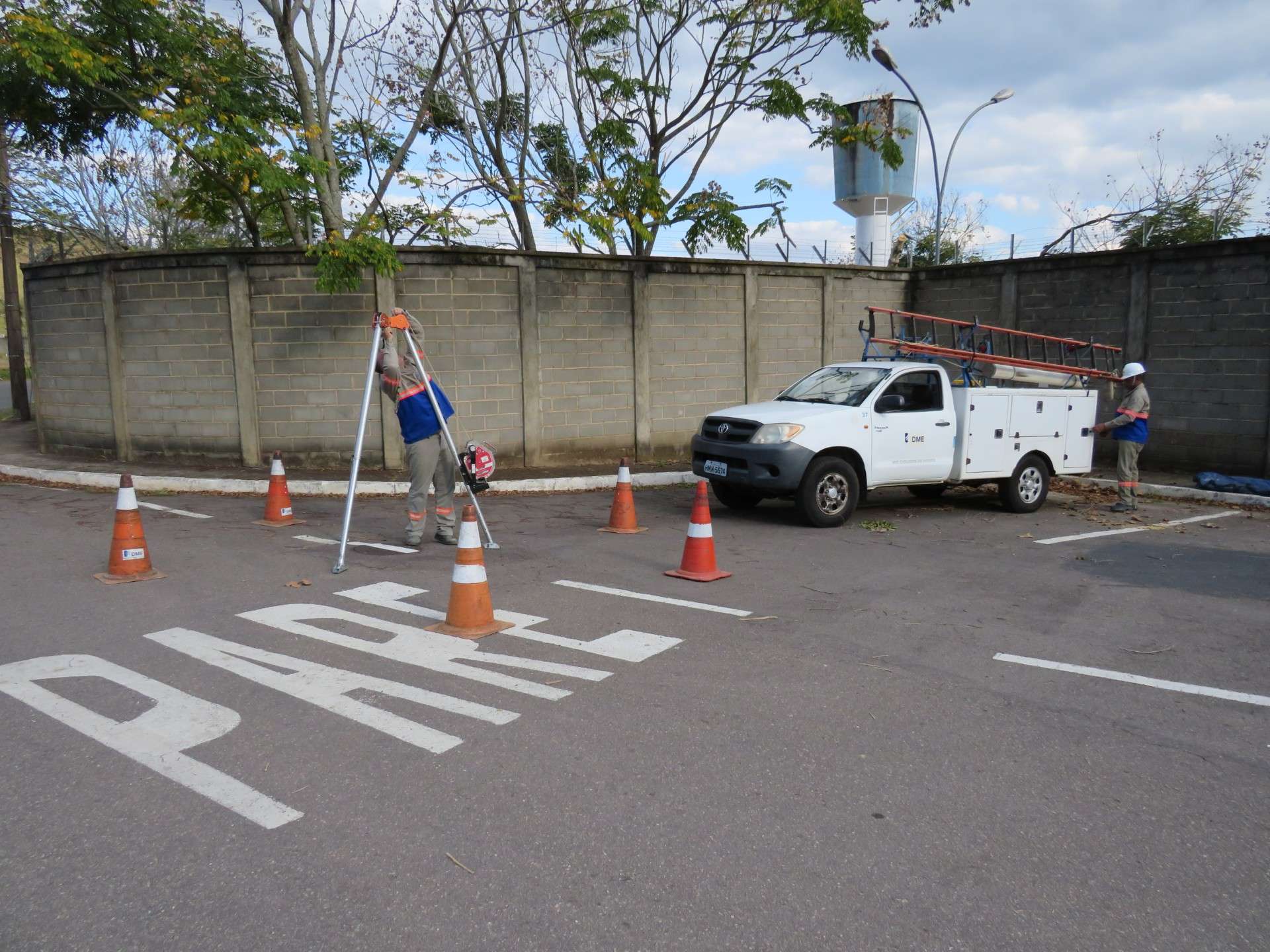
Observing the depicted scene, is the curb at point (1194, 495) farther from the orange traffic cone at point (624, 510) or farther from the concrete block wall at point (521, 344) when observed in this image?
the orange traffic cone at point (624, 510)

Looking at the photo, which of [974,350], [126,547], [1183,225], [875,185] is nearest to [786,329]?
[974,350]

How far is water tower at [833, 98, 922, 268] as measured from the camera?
38.0 meters

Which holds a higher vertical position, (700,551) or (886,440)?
(886,440)

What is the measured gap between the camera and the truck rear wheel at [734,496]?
35.5 ft

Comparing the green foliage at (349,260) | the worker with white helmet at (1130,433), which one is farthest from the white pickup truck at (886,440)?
the green foliage at (349,260)

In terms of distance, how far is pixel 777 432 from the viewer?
10.0 meters

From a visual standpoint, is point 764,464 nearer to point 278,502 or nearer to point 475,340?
point 278,502

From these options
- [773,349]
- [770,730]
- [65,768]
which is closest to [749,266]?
[773,349]

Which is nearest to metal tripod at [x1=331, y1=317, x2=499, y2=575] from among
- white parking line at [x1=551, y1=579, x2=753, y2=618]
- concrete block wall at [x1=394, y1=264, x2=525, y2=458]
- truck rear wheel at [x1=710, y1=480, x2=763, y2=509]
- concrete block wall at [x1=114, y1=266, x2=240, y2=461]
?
white parking line at [x1=551, y1=579, x2=753, y2=618]

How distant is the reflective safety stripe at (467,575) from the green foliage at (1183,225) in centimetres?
2768

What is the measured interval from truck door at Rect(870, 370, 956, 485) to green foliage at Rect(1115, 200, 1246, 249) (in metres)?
20.8

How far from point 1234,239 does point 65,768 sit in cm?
1556

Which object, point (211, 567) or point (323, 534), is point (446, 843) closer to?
point (211, 567)

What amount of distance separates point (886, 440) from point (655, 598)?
15.7ft
